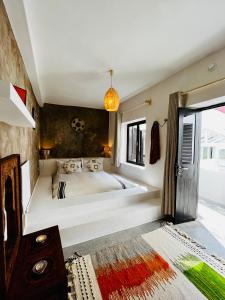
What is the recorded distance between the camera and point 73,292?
1.21 meters

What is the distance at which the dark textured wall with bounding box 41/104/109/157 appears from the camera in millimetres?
4281

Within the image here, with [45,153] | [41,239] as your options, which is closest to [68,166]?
[45,153]

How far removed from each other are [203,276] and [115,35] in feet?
8.49

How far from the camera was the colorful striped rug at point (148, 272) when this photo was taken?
1.21 meters

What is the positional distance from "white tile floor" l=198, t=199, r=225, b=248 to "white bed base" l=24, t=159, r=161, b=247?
756 millimetres

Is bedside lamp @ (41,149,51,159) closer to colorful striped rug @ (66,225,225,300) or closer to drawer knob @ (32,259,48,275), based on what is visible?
colorful striped rug @ (66,225,225,300)

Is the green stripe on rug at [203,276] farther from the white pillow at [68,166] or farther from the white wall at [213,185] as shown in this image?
the white pillow at [68,166]

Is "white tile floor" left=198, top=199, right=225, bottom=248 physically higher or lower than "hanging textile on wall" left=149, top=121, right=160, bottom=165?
lower

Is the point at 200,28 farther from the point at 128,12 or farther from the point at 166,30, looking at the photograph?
the point at 128,12

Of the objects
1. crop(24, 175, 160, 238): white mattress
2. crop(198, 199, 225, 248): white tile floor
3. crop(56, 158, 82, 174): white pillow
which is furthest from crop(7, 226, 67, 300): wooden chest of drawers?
crop(56, 158, 82, 174): white pillow

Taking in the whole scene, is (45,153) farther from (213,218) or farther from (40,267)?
(213,218)

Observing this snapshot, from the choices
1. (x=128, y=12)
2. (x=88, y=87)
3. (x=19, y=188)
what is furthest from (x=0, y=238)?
(x=88, y=87)

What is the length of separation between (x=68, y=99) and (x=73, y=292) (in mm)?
3785

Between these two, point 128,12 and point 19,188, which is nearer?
point 19,188
